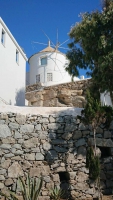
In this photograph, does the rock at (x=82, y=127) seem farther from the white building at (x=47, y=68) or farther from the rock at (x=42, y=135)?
the white building at (x=47, y=68)

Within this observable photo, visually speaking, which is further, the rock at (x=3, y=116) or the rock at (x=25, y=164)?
the rock at (x=3, y=116)

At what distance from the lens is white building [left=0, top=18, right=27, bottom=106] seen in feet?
49.5

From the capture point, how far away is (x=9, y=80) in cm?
1591

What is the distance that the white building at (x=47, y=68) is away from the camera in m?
26.6

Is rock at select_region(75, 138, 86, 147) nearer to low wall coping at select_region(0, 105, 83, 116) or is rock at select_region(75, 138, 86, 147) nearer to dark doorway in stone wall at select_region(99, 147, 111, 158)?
dark doorway in stone wall at select_region(99, 147, 111, 158)

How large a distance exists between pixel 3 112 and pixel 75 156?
3.95m

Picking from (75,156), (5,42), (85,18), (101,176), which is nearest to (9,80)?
(5,42)

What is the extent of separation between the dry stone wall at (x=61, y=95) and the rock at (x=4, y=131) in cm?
1079

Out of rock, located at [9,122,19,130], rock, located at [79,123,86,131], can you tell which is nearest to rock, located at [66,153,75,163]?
rock, located at [79,123,86,131]

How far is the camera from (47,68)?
2695cm

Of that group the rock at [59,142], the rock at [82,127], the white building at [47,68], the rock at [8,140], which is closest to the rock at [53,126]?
the rock at [59,142]

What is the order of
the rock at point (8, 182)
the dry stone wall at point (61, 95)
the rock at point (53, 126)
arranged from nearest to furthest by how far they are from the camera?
the rock at point (8, 182)
the rock at point (53, 126)
the dry stone wall at point (61, 95)

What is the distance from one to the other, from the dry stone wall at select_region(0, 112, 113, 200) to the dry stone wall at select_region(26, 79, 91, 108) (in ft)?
32.0

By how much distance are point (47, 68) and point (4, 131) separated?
17727mm
